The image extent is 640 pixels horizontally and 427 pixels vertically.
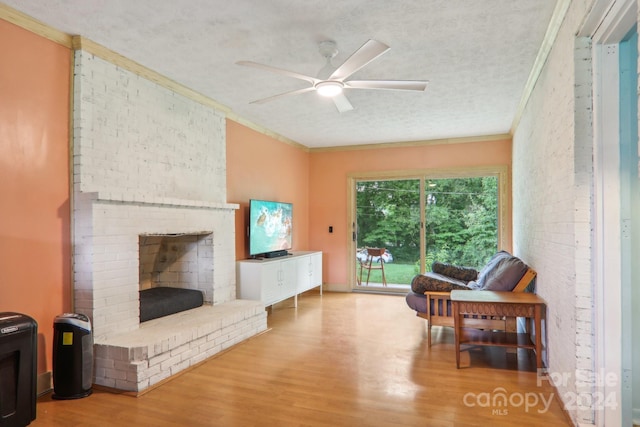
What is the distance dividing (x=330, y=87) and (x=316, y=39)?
0.36 metres

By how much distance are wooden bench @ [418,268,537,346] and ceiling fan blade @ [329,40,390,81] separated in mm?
2141

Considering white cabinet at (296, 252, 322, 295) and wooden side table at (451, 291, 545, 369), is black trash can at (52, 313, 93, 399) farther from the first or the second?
white cabinet at (296, 252, 322, 295)

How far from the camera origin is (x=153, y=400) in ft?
8.80

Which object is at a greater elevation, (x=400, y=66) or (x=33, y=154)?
(x=400, y=66)

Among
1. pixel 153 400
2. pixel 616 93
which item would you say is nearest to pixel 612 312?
pixel 616 93

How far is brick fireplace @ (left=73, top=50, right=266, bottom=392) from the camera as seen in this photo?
115 inches

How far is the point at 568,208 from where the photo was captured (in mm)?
2320

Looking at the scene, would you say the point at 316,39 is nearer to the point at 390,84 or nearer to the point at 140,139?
the point at 390,84

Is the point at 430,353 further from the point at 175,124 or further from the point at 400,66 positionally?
the point at 175,124

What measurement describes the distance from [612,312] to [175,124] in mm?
3760

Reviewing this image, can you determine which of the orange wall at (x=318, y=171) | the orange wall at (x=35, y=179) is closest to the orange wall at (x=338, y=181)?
the orange wall at (x=318, y=171)

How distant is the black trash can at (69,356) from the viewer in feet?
8.75

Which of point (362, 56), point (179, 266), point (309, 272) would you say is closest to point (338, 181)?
point (309, 272)

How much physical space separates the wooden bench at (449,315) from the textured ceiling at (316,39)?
6.20ft
